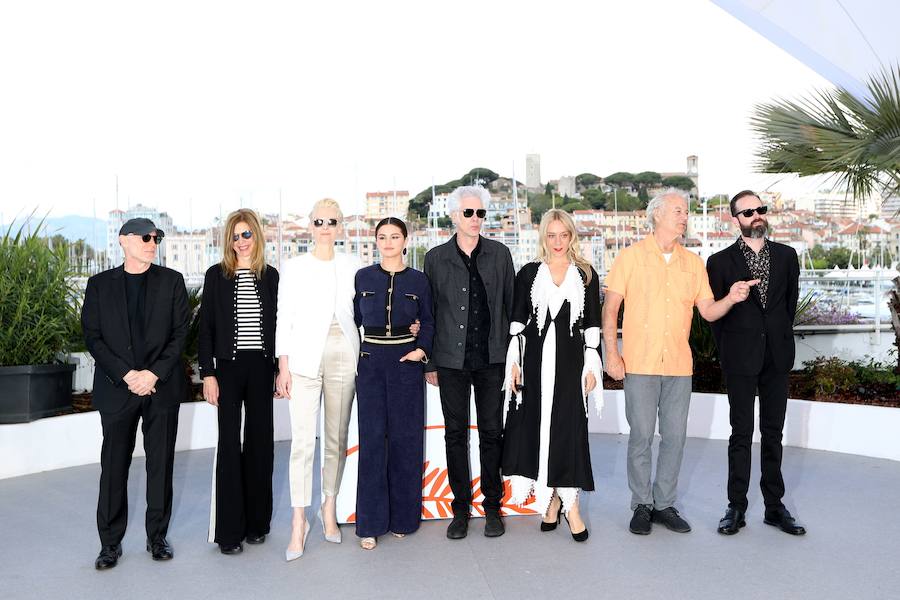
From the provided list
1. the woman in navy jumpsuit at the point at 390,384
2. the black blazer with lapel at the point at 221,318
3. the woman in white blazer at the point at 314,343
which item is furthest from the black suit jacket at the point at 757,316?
the black blazer with lapel at the point at 221,318

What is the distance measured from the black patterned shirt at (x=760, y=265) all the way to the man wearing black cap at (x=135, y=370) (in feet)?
9.32

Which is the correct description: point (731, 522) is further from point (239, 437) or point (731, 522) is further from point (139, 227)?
point (139, 227)

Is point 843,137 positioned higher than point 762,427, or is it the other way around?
point 843,137

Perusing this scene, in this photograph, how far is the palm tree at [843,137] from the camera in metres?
5.74

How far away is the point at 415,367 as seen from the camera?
3812 mm

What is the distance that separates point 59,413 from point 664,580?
15.3ft

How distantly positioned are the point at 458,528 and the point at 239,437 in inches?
47.2

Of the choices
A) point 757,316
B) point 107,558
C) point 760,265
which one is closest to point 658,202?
point 760,265

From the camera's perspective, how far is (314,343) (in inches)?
144

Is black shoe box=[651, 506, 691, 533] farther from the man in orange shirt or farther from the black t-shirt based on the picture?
the black t-shirt

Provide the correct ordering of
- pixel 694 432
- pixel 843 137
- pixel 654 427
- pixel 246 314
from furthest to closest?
pixel 694 432 < pixel 843 137 < pixel 654 427 < pixel 246 314

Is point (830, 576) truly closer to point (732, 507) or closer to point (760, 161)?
point (732, 507)

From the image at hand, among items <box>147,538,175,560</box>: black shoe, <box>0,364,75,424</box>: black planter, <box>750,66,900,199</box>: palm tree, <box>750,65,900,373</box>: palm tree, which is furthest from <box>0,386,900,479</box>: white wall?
<box>147,538,175,560</box>: black shoe

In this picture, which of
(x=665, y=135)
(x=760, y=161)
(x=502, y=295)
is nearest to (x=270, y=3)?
(x=665, y=135)
